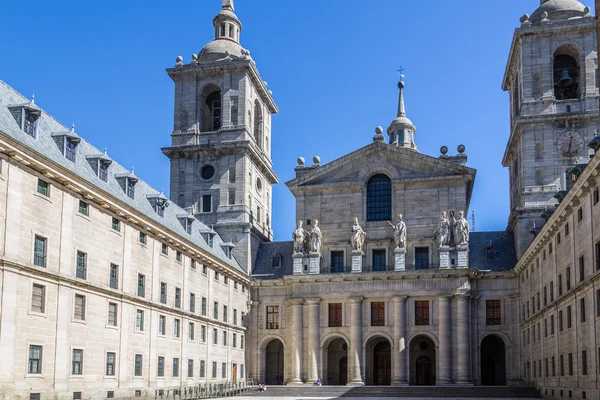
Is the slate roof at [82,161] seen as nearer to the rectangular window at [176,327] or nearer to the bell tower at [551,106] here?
the rectangular window at [176,327]

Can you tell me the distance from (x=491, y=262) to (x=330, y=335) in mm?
14561

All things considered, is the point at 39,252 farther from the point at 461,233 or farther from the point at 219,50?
the point at 219,50

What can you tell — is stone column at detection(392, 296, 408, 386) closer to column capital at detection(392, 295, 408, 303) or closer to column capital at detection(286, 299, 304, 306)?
column capital at detection(392, 295, 408, 303)

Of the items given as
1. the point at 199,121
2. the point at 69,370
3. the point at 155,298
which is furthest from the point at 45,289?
the point at 199,121

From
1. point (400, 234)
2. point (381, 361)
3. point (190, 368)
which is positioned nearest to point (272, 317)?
point (381, 361)

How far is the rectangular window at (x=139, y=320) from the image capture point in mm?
45656

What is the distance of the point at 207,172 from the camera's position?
2810 inches

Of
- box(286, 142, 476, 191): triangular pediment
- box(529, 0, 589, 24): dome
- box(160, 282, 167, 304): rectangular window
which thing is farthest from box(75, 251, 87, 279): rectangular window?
box(529, 0, 589, 24): dome

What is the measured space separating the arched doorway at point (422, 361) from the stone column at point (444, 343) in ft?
13.7

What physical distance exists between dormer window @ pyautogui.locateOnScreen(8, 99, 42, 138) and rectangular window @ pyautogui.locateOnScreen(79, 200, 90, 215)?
170 inches

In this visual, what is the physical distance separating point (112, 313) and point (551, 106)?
1528 inches

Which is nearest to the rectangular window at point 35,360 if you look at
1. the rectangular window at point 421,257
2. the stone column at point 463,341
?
the stone column at point 463,341

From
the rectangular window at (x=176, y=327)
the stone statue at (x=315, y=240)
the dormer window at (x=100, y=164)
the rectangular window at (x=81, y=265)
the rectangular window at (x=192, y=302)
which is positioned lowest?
the rectangular window at (x=176, y=327)

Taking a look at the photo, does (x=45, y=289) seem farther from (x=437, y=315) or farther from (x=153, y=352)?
(x=437, y=315)
